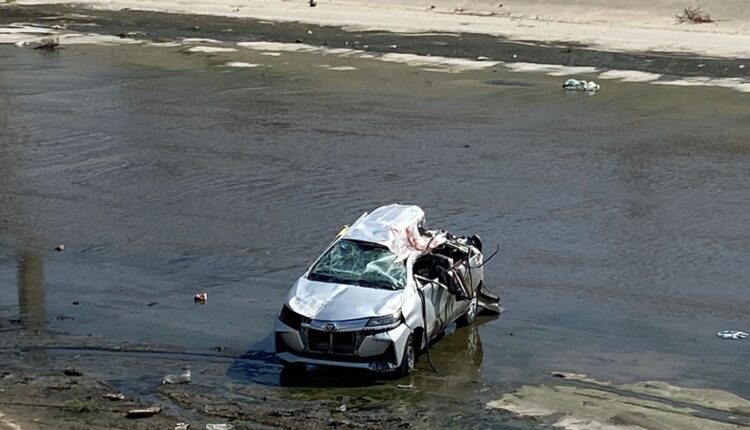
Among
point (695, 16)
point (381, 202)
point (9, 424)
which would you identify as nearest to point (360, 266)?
point (9, 424)

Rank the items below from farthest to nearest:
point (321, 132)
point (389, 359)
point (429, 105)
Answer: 1. point (429, 105)
2. point (321, 132)
3. point (389, 359)

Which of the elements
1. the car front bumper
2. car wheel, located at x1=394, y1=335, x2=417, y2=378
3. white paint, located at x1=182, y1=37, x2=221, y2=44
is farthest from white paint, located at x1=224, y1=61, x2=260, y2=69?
the car front bumper

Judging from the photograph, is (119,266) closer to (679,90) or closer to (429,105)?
(429,105)

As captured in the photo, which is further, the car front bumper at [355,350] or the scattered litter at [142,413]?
the car front bumper at [355,350]

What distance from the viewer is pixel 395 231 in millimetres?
16359

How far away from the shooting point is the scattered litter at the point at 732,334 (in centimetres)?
1673

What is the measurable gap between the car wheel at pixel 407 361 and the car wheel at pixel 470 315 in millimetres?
2045

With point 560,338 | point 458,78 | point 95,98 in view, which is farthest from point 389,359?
point 458,78

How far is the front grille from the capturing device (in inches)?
576

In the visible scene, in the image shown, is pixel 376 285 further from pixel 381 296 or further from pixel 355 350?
pixel 355 350

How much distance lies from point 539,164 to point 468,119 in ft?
17.4

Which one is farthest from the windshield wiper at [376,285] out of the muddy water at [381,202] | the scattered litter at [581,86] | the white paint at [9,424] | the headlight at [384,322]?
the scattered litter at [581,86]

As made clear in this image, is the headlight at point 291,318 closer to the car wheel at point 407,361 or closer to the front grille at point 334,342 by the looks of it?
the front grille at point 334,342

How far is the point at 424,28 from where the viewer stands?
4959 cm
